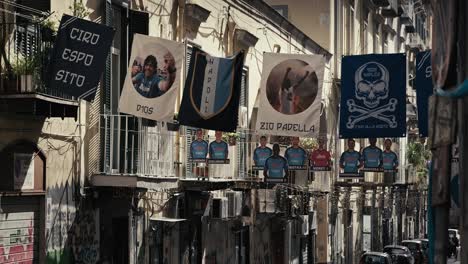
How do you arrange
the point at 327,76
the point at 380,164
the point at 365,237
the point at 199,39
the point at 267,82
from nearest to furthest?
the point at 267,82, the point at 199,39, the point at 380,164, the point at 327,76, the point at 365,237

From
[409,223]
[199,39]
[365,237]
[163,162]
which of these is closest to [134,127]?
[163,162]

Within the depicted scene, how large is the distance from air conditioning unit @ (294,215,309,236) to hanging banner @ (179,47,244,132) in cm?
1404

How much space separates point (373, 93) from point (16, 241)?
8474 millimetres

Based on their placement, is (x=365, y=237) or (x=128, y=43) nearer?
(x=128, y=43)

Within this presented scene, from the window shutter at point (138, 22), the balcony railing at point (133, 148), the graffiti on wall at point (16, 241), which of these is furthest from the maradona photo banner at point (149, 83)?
the window shutter at point (138, 22)

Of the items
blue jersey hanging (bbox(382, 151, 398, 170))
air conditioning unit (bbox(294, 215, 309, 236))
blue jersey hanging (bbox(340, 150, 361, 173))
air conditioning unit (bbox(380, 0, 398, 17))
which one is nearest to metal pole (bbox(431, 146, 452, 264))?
blue jersey hanging (bbox(340, 150, 361, 173))

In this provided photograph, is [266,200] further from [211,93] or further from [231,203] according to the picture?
[211,93]

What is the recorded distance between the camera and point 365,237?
4462cm

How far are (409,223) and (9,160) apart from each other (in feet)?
155

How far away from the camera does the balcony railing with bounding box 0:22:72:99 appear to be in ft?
42.5

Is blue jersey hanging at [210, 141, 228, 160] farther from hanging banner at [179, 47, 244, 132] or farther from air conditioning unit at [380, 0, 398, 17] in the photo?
air conditioning unit at [380, 0, 398, 17]

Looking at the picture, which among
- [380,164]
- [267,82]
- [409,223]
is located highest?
[267,82]

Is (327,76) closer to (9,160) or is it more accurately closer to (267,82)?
(267,82)

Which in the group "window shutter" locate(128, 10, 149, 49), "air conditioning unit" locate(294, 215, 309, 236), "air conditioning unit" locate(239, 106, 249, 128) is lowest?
"air conditioning unit" locate(294, 215, 309, 236)
